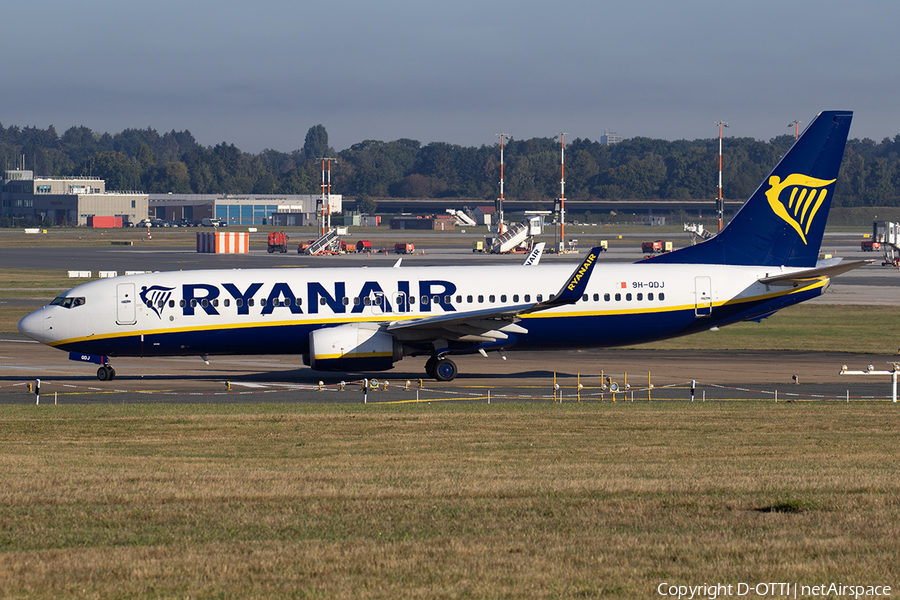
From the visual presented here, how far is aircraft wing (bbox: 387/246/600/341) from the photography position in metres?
34.8

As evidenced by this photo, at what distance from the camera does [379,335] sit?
119 feet

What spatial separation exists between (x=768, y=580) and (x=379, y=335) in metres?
26.2

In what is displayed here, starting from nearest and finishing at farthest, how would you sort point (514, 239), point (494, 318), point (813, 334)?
1. point (494, 318)
2. point (813, 334)
3. point (514, 239)

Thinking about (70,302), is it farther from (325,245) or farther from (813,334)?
(325,245)

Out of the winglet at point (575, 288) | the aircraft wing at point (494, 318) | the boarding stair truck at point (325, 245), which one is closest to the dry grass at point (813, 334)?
the aircraft wing at point (494, 318)

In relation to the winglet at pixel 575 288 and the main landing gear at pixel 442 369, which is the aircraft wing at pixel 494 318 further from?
the main landing gear at pixel 442 369

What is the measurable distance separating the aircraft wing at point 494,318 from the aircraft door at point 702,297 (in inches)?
192

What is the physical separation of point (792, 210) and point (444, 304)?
14082 millimetres

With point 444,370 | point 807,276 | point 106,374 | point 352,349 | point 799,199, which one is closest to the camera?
point 352,349

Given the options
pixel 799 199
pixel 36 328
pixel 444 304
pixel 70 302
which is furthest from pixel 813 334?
pixel 36 328

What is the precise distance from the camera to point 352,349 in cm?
3566

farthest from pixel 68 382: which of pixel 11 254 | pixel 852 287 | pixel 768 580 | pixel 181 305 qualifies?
pixel 11 254

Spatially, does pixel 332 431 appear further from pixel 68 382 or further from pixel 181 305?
pixel 68 382

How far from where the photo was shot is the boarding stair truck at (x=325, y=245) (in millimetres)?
131625
